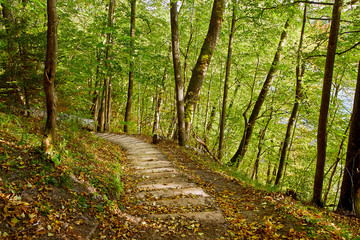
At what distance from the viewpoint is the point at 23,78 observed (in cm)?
513

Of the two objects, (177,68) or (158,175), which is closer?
(158,175)

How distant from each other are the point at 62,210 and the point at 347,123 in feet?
35.7

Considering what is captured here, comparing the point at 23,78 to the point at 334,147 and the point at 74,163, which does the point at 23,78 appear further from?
the point at 334,147

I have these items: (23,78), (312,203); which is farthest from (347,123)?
(23,78)

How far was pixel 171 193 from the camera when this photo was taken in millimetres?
4730

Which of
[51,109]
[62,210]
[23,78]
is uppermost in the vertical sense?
[23,78]

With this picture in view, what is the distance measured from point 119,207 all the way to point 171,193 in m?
1.22

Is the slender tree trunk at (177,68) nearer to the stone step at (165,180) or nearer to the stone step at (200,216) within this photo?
the stone step at (165,180)

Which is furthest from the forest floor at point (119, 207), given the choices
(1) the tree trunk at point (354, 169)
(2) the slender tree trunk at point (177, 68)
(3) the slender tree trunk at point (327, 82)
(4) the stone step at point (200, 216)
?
(2) the slender tree trunk at point (177, 68)

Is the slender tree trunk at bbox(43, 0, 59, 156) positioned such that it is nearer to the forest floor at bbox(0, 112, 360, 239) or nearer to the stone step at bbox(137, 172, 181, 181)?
the forest floor at bbox(0, 112, 360, 239)

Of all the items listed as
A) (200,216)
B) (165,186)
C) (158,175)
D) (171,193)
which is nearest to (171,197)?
(171,193)

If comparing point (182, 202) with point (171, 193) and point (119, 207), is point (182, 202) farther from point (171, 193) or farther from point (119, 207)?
point (119, 207)

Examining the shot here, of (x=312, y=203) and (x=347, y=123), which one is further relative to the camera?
(x=347, y=123)

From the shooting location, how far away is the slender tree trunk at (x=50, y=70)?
3.30 metres
